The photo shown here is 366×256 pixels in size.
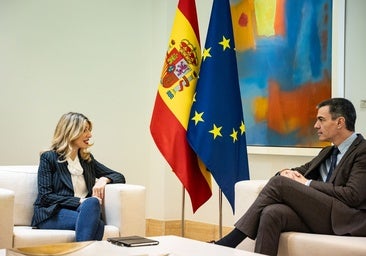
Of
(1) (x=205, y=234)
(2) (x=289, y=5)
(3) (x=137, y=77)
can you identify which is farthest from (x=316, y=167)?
(3) (x=137, y=77)

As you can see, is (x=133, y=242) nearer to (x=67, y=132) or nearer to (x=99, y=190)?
(x=99, y=190)

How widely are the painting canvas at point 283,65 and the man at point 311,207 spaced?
3.40 feet

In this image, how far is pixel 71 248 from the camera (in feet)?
8.92

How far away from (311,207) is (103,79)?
8.88ft

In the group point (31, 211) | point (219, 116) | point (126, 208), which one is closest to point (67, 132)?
point (31, 211)

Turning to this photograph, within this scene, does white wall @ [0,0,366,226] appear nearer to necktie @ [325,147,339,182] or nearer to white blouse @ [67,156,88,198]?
necktie @ [325,147,339,182]

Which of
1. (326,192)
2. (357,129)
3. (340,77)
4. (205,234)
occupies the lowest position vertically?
(205,234)

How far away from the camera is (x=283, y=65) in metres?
4.87

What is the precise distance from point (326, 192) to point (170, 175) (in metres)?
2.42

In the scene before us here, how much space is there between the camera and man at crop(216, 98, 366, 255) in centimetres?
337

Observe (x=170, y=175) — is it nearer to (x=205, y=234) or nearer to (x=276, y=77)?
(x=205, y=234)

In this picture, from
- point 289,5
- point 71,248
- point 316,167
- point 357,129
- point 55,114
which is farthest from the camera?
point 55,114

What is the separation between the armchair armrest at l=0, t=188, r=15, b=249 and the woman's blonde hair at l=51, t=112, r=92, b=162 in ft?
2.02

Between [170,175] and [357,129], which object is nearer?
[357,129]
